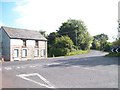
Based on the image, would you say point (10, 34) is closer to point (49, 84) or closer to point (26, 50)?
point (26, 50)

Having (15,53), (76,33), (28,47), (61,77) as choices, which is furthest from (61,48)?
(61,77)

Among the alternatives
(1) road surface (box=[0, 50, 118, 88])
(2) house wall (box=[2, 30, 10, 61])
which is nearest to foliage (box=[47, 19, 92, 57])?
(2) house wall (box=[2, 30, 10, 61])

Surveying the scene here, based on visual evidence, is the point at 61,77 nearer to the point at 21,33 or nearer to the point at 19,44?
the point at 19,44

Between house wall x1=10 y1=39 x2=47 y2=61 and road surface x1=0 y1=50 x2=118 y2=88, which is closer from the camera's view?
road surface x1=0 y1=50 x2=118 y2=88

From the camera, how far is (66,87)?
10.3 metres

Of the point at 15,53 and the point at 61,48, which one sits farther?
the point at 61,48

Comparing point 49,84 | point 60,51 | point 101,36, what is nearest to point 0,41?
point 60,51

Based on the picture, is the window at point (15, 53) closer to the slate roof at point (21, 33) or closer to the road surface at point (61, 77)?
the slate roof at point (21, 33)

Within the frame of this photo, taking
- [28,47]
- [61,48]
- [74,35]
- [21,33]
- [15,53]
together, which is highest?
[74,35]

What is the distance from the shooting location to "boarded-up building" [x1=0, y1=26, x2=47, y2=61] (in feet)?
136

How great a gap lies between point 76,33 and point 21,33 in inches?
1232

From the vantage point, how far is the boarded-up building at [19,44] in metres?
41.6

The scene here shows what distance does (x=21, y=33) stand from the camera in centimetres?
4525

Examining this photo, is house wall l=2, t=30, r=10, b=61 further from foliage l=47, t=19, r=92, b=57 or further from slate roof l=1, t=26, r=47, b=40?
foliage l=47, t=19, r=92, b=57
